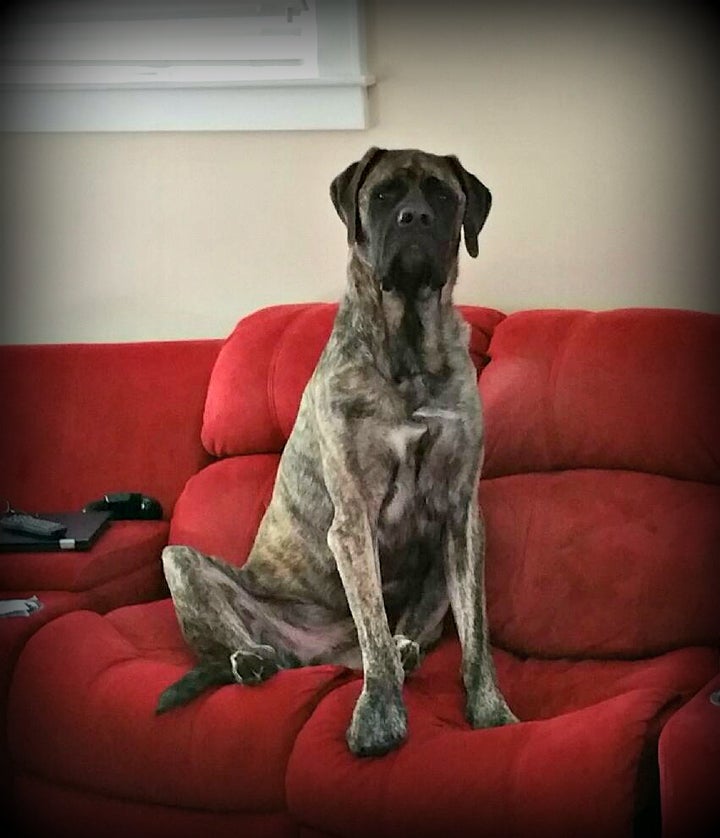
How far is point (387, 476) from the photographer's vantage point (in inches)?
67.4

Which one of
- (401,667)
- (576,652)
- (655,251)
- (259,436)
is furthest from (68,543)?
(655,251)

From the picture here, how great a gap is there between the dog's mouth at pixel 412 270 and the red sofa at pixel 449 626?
1.07 ft

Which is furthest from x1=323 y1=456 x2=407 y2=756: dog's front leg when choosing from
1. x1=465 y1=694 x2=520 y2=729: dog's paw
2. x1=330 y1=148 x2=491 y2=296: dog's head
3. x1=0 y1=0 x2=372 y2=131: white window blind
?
x1=0 y1=0 x2=372 y2=131: white window blind

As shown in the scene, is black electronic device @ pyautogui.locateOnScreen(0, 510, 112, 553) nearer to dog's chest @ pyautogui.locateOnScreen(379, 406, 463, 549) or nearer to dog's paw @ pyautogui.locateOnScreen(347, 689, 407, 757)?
dog's chest @ pyautogui.locateOnScreen(379, 406, 463, 549)

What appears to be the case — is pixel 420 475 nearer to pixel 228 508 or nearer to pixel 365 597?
pixel 365 597

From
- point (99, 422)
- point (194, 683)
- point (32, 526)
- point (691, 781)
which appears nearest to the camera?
point (691, 781)

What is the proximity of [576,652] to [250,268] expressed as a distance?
3.55 ft

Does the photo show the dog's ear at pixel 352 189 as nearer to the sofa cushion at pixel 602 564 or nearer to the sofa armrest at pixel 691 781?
the sofa cushion at pixel 602 564

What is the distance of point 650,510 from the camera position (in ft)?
5.90

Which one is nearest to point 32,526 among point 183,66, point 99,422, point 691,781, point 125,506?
point 125,506

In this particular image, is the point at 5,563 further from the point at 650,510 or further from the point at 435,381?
the point at 650,510

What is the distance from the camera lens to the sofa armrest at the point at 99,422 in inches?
86.9

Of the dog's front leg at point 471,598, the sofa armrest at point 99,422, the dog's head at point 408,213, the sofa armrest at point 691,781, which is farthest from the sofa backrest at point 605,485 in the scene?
the sofa armrest at point 99,422

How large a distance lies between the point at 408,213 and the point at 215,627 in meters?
0.72
